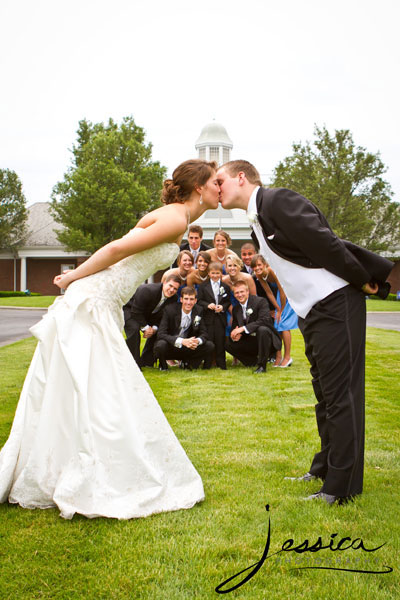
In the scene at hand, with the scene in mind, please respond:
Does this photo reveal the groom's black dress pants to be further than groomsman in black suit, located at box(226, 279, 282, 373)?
No

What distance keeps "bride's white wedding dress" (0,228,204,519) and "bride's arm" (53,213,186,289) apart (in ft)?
0.62

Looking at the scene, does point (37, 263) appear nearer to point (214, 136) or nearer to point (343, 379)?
point (214, 136)

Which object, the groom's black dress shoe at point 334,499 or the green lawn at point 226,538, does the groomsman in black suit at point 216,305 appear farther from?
the groom's black dress shoe at point 334,499

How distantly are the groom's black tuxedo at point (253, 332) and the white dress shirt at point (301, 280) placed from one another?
5.18 metres

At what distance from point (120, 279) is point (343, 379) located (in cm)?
152

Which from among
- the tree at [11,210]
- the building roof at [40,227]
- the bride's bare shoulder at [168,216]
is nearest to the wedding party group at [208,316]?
the bride's bare shoulder at [168,216]

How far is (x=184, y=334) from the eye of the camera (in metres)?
9.00

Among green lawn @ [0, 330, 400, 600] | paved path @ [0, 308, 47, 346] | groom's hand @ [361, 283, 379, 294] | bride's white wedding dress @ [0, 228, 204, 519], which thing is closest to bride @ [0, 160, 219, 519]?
bride's white wedding dress @ [0, 228, 204, 519]

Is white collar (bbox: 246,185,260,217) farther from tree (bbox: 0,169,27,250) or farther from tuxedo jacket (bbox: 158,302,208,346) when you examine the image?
tree (bbox: 0,169,27,250)

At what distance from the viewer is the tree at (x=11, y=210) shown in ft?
137

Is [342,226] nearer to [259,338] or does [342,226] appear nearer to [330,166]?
[330,166]

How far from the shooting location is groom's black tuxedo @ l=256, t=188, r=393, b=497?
326cm

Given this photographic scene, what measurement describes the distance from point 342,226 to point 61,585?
97.8ft

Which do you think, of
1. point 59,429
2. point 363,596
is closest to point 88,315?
point 59,429
